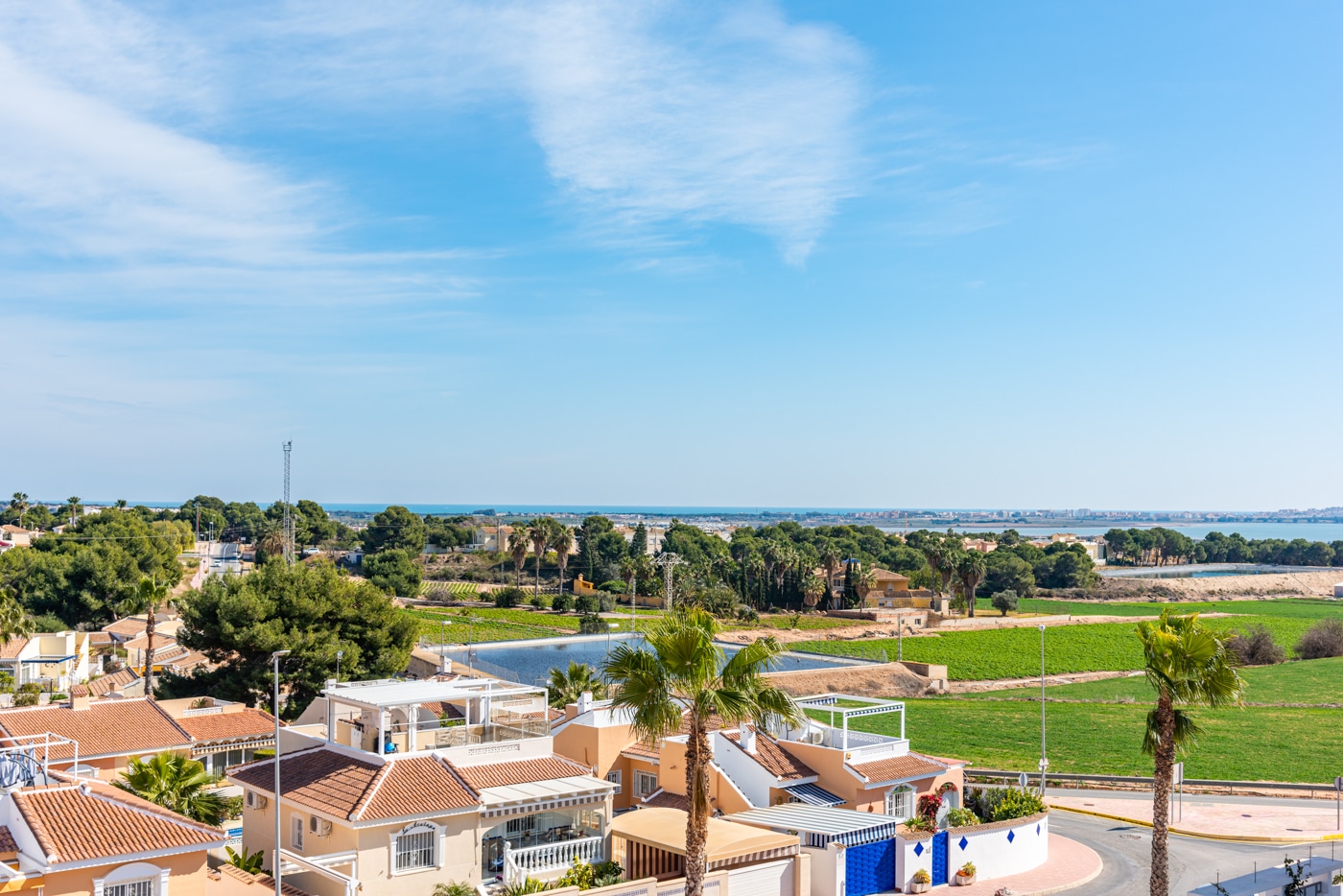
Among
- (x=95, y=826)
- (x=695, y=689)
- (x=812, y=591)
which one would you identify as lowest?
(x=812, y=591)

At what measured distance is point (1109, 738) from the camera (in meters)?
64.1

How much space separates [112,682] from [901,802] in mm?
46784

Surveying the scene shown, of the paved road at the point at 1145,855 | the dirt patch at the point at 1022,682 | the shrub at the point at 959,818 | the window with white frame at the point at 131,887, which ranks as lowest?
the dirt patch at the point at 1022,682

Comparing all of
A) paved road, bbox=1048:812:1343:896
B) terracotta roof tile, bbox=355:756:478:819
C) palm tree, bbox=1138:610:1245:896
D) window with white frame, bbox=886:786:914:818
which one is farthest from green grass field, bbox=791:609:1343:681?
terracotta roof tile, bbox=355:756:478:819

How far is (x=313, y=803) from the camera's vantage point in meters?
26.7

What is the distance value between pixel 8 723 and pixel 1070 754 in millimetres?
48854

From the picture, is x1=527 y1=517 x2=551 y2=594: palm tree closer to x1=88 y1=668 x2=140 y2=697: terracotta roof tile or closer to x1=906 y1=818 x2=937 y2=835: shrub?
x1=88 y1=668 x2=140 y2=697: terracotta roof tile

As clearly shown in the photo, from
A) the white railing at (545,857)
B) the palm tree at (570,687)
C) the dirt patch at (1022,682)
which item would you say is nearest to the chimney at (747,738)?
the white railing at (545,857)

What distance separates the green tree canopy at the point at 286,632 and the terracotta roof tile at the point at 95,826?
2821cm

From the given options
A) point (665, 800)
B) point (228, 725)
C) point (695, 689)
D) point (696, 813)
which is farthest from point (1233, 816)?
point (228, 725)

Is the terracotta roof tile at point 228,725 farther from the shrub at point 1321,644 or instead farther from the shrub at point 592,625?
the shrub at point 1321,644

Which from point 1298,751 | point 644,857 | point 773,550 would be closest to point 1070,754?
point 1298,751

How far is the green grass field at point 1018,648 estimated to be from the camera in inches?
3878

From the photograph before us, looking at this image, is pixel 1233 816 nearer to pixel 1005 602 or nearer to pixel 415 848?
pixel 415 848
